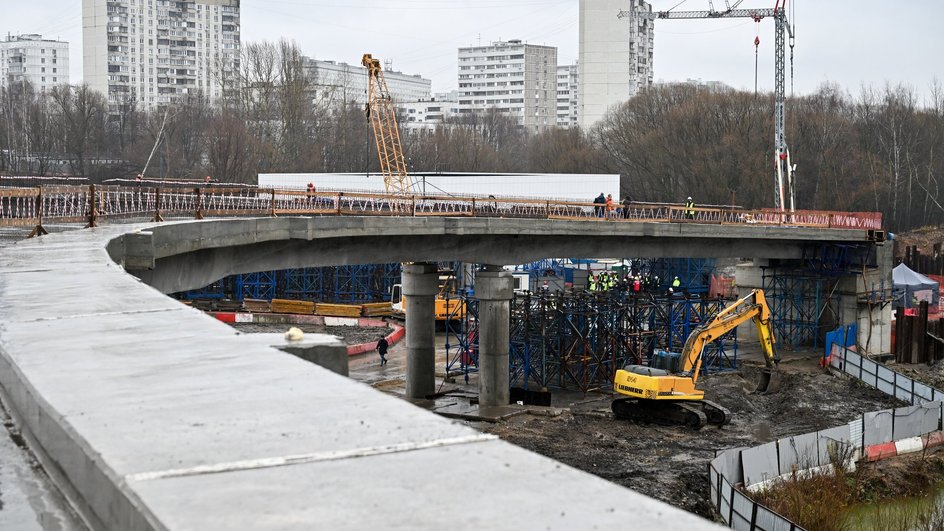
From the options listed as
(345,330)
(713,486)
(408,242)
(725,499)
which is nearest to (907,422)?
(713,486)

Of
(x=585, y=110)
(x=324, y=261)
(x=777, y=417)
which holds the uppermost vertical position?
(x=585, y=110)

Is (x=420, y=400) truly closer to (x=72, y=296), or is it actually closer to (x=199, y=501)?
(x=72, y=296)

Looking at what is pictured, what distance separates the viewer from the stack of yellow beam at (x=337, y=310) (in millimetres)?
55500

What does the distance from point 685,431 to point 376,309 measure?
26839 millimetres

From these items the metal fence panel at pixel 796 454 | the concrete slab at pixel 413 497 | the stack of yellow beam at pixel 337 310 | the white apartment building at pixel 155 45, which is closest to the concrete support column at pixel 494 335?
the metal fence panel at pixel 796 454

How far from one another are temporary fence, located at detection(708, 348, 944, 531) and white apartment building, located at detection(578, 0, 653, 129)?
119m

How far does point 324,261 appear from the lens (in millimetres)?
30953

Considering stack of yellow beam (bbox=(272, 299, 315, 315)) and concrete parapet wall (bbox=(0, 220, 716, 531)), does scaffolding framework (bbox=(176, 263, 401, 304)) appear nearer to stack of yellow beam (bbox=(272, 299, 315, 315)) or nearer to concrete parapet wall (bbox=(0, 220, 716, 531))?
stack of yellow beam (bbox=(272, 299, 315, 315))

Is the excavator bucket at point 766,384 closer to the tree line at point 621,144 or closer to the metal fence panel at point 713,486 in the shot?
the metal fence panel at point 713,486

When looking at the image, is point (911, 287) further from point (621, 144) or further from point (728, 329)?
point (621, 144)

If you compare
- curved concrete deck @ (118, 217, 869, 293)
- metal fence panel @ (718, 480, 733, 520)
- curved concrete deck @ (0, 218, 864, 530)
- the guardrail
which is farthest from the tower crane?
curved concrete deck @ (0, 218, 864, 530)

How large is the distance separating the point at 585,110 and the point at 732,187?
211 feet

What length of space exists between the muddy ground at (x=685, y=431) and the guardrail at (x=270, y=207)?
8.23 meters

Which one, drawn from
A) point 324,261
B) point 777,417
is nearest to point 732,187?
point 777,417
